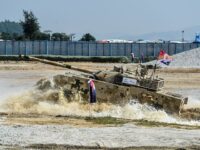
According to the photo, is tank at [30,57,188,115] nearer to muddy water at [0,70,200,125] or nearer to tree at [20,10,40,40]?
muddy water at [0,70,200,125]

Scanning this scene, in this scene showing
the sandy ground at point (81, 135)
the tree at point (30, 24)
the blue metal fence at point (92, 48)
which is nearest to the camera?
the sandy ground at point (81, 135)

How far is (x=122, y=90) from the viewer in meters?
24.3

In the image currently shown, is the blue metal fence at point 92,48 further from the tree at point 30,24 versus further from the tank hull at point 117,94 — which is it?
the tank hull at point 117,94

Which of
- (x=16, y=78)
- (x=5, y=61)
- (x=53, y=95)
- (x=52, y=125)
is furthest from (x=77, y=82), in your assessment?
(x=5, y=61)

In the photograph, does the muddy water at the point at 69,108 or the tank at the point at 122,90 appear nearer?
the muddy water at the point at 69,108

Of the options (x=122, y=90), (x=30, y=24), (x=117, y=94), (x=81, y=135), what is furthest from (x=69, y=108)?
(x=30, y=24)

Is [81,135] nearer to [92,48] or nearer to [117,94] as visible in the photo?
[117,94]

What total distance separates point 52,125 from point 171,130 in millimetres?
3372

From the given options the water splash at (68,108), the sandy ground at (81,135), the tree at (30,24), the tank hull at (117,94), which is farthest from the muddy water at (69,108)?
the tree at (30,24)

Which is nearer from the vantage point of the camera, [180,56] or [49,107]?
[49,107]

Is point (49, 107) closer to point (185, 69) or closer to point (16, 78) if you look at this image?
point (16, 78)

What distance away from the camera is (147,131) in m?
16.4

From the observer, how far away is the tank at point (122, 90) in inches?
939

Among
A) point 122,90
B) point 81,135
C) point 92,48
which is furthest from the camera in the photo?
point 92,48
